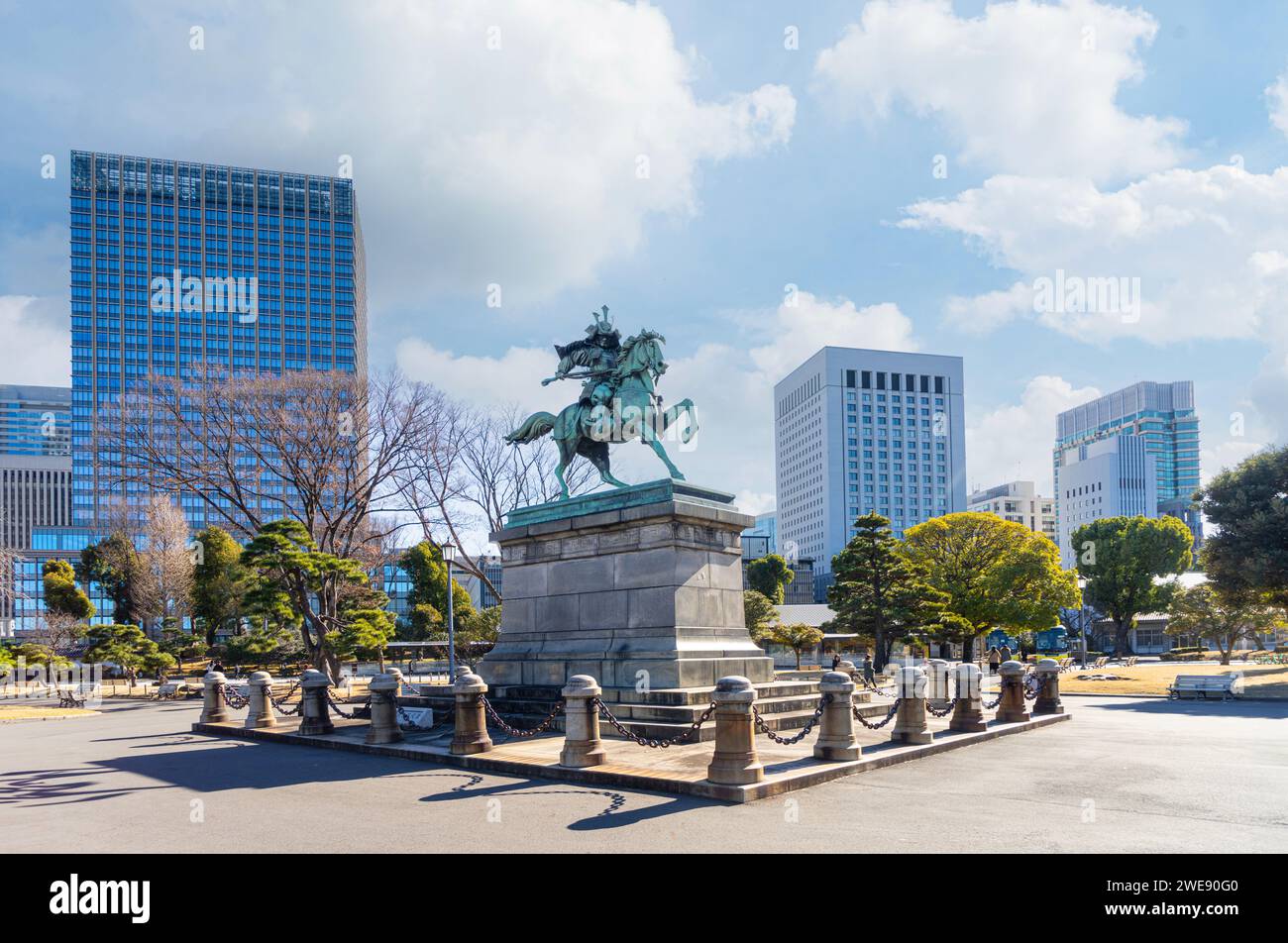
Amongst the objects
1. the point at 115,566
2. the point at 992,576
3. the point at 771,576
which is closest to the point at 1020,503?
the point at 771,576

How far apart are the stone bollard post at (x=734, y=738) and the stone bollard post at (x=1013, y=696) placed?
8410mm

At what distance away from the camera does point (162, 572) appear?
52906 mm

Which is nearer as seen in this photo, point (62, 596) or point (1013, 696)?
point (1013, 696)

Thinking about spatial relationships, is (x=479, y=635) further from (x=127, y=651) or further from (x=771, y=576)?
(x=771, y=576)

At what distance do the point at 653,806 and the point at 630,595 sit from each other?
686cm

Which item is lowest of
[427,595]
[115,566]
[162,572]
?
[427,595]

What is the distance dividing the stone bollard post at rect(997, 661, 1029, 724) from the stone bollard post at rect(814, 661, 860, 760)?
20.7 feet

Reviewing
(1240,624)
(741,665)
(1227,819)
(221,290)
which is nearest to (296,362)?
(221,290)

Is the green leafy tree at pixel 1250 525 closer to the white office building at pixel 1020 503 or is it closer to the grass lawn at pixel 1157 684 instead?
the grass lawn at pixel 1157 684

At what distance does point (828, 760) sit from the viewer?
11.4 meters

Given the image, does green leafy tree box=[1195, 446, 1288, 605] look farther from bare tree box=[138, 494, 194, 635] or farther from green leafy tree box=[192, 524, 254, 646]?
bare tree box=[138, 494, 194, 635]

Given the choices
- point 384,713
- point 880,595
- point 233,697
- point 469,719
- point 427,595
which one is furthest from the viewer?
point 427,595

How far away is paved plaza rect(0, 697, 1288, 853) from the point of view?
26.0ft

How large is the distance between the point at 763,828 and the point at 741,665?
23.9 ft
